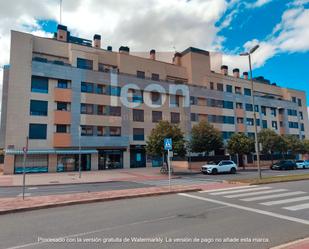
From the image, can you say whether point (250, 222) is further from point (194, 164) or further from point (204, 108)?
point (204, 108)

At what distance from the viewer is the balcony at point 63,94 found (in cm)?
3475

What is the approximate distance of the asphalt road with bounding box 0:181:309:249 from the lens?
5.82 meters

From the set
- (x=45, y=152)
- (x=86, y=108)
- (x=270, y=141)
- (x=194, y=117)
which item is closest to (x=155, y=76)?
(x=194, y=117)

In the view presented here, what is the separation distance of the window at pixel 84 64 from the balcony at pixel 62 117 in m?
7.85

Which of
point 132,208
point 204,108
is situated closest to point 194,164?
point 204,108

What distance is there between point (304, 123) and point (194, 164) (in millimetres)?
44465

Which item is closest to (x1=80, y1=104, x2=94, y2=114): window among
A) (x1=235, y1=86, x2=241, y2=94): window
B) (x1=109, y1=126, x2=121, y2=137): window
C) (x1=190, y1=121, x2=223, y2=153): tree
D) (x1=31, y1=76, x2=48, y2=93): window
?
(x1=109, y1=126, x2=121, y2=137): window

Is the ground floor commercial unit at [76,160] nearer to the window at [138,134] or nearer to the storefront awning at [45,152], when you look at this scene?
the storefront awning at [45,152]

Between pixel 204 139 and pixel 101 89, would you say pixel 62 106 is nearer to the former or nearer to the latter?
pixel 101 89

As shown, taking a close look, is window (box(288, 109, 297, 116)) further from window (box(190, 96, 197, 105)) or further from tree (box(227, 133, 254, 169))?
tree (box(227, 133, 254, 169))

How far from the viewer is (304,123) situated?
217 feet

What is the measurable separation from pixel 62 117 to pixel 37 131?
3.59 metres

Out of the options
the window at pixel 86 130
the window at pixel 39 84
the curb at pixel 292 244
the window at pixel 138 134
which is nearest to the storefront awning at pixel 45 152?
the window at pixel 86 130

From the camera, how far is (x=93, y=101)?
122 ft
